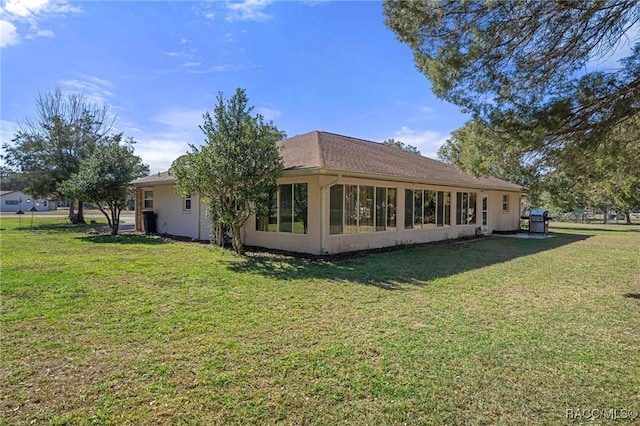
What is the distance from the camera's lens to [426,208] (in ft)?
47.8

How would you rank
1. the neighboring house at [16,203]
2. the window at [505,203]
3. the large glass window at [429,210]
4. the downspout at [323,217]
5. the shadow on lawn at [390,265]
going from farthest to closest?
the neighboring house at [16,203] < the window at [505,203] < the large glass window at [429,210] < the downspout at [323,217] < the shadow on lawn at [390,265]

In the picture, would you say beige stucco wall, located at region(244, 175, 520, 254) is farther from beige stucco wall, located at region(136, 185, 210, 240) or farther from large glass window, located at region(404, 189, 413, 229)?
beige stucco wall, located at region(136, 185, 210, 240)

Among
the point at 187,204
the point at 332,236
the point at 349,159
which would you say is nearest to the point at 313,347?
the point at 332,236

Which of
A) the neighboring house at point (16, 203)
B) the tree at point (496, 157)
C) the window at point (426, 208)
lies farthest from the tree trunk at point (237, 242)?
the neighboring house at point (16, 203)

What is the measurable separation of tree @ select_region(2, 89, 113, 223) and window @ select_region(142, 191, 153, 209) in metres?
7.96

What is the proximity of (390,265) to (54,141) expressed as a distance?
2554 centimetres

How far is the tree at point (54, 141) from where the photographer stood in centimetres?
2417

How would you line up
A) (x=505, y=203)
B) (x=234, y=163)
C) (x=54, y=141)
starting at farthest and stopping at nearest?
(x=54, y=141) → (x=505, y=203) → (x=234, y=163)

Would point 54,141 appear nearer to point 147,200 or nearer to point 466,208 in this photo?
point 147,200

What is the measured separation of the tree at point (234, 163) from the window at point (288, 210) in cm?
71

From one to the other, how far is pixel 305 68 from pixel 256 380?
13.8 metres

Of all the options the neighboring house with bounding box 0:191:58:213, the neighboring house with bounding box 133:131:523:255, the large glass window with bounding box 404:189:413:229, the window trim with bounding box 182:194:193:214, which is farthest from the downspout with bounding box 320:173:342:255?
the neighboring house with bounding box 0:191:58:213

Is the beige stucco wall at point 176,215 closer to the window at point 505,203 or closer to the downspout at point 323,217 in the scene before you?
the downspout at point 323,217

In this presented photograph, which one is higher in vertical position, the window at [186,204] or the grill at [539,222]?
the window at [186,204]
